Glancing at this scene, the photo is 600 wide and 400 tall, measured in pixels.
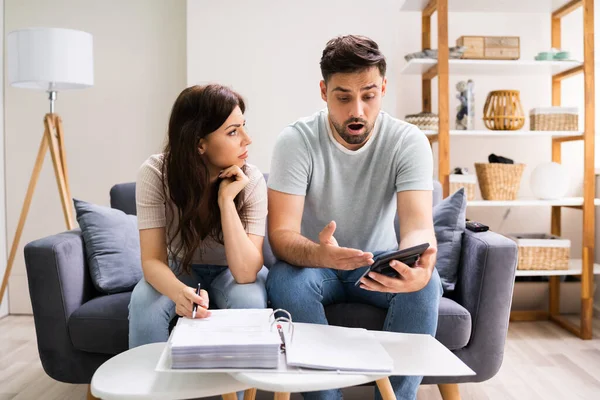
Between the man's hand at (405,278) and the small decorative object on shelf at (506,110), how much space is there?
67.6 inches

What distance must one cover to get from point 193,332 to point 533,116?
247 centimetres

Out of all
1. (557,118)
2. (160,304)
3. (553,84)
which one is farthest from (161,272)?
(553,84)

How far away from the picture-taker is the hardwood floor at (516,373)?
2.27 metres

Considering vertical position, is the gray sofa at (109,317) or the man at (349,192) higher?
the man at (349,192)

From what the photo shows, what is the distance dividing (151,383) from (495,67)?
2.56m

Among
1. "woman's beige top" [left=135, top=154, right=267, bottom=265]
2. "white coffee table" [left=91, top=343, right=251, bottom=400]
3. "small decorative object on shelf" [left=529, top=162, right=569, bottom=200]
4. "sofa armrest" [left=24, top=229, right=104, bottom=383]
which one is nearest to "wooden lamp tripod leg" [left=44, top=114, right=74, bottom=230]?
"sofa armrest" [left=24, top=229, right=104, bottom=383]

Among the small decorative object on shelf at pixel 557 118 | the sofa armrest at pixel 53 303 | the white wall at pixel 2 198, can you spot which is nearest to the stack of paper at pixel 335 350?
the sofa armrest at pixel 53 303

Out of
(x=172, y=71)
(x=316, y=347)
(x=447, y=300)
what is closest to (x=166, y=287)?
(x=316, y=347)

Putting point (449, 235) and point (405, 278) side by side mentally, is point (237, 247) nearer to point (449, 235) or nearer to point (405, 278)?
point (405, 278)

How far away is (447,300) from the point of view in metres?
2.04

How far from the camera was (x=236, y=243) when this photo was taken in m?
1.75

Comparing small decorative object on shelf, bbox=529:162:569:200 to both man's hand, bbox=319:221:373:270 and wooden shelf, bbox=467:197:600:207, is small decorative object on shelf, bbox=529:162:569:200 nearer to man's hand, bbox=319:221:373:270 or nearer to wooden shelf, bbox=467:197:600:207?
wooden shelf, bbox=467:197:600:207

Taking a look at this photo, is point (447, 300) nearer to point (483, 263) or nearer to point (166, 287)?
point (483, 263)

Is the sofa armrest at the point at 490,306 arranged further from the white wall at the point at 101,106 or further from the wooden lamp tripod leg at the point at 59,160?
the white wall at the point at 101,106
